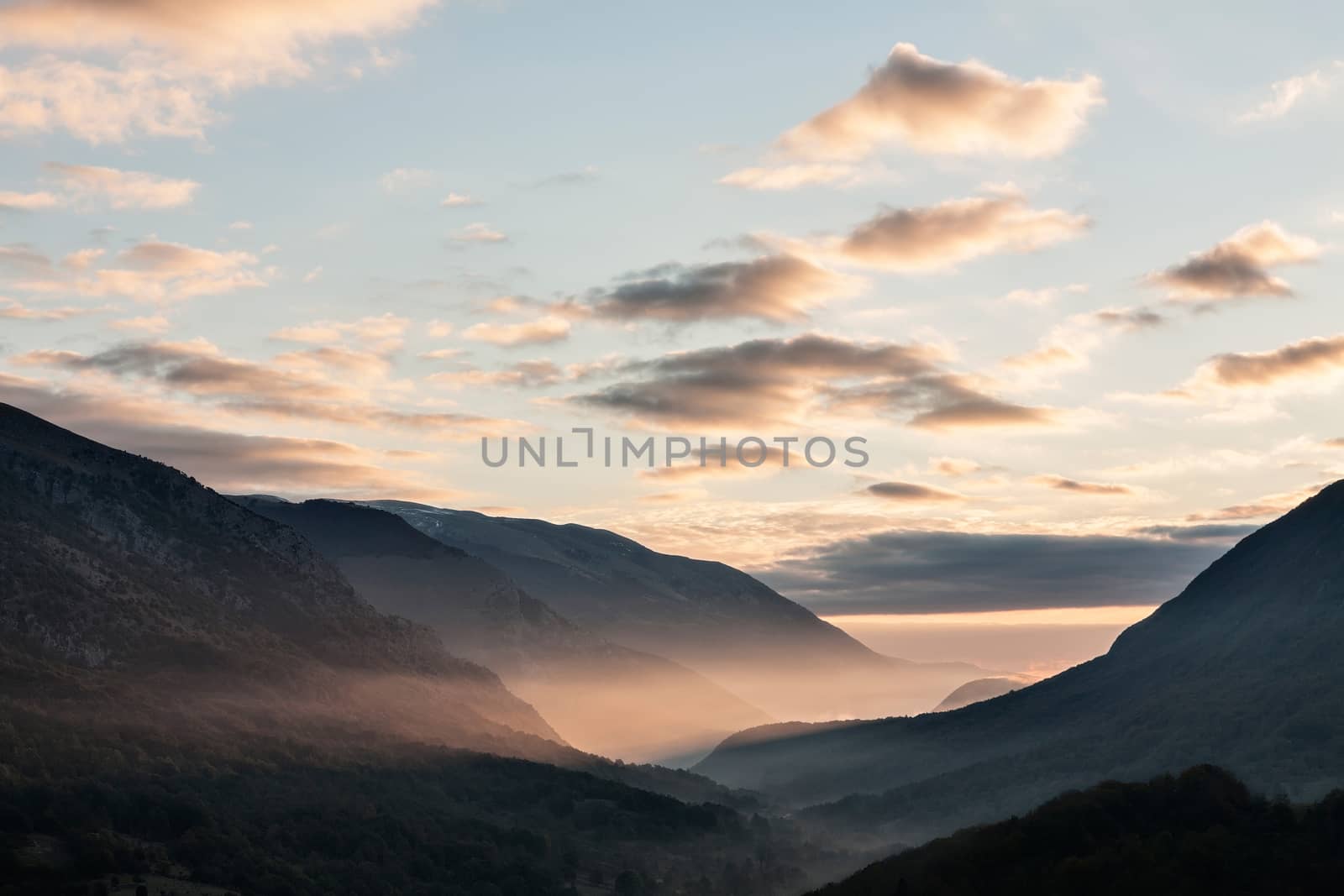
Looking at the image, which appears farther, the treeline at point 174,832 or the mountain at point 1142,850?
the treeline at point 174,832

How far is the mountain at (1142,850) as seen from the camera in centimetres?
11088

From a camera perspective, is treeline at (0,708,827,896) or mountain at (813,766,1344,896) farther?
treeline at (0,708,827,896)

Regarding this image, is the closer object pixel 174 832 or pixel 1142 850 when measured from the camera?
pixel 1142 850

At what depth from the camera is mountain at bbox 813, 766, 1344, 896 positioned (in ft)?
364

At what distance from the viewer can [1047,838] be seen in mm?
126062

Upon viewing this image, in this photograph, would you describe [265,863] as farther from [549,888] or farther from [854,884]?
[854,884]

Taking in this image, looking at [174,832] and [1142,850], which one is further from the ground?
[1142,850]

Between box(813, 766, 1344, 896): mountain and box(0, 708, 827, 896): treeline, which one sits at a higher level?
box(813, 766, 1344, 896): mountain

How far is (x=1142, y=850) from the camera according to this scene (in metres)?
118

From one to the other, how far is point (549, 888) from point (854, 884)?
8169 centimetres

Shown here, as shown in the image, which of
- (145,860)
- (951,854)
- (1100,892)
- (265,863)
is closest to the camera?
(1100,892)

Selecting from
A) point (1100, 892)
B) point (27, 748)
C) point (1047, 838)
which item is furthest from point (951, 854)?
point (27, 748)

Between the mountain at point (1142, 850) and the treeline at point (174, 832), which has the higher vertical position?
the mountain at point (1142, 850)

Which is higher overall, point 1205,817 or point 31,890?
point 1205,817
